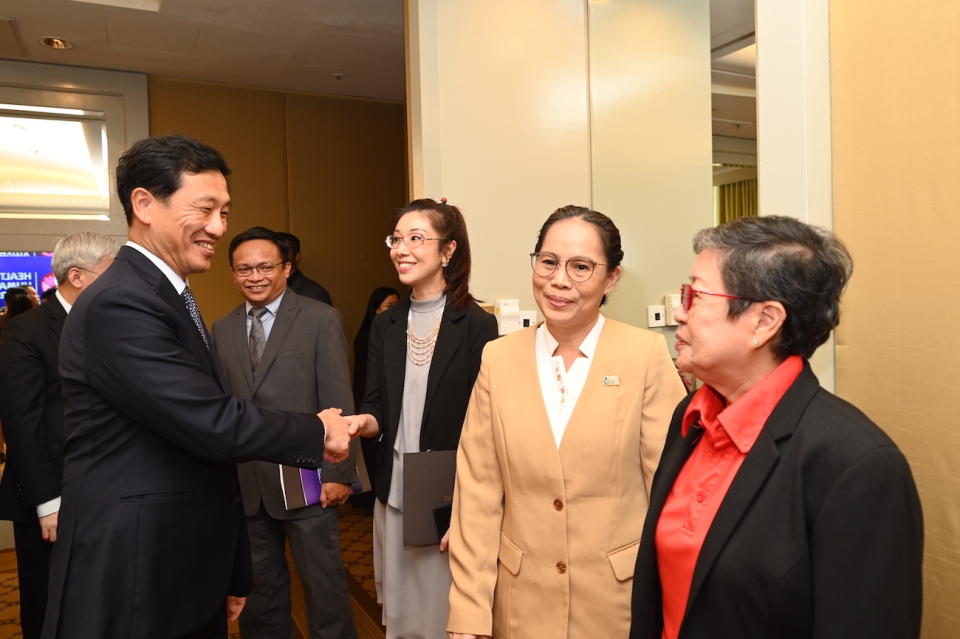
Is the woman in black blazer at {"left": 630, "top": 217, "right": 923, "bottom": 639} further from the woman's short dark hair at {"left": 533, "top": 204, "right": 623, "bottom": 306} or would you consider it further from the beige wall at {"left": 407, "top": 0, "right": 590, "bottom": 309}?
the beige wall at {"left": 407, "top": 0, "right": 590, "bottom": 309}

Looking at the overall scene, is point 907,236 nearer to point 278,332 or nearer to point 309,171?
point 278,332

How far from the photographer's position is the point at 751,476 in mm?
1128

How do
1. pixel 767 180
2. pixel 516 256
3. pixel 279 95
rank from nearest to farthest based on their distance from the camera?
pixel 767 180 < pixel 516 256 < pixel 279 95

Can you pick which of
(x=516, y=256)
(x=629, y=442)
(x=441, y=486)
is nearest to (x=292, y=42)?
(x=516, y=256)

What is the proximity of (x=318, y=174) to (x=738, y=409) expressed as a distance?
20.0 ft

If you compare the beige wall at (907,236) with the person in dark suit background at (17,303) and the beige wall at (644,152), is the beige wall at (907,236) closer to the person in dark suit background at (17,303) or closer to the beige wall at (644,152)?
the beige wall at (644,152)

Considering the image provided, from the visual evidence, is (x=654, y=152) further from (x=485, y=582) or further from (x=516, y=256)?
(x=485, y=582)

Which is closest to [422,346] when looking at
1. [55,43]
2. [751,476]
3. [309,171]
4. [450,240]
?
[450,240]

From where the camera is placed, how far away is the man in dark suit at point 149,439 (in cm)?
167

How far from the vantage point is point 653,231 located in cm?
389

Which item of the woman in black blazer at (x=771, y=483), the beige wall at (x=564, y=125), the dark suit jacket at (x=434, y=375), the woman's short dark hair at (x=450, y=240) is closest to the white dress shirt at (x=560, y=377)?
the woman in black blazer at (x=771, y=483)

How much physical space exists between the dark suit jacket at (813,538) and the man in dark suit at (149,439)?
1207 mm

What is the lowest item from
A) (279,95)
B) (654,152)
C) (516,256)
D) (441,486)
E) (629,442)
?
(441,486)

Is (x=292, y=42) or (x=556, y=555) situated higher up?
(x=292, y=42)
